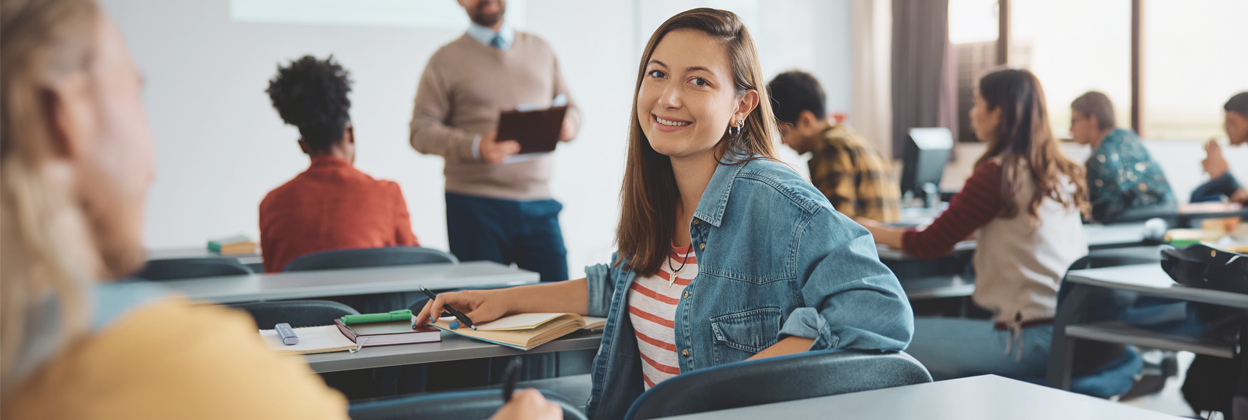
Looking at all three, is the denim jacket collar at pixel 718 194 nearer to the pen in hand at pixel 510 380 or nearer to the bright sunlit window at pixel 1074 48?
the pen in hand at pixel 510 380

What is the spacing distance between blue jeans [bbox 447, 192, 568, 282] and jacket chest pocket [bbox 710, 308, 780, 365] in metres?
1.83

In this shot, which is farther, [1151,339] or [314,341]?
[1151,339]

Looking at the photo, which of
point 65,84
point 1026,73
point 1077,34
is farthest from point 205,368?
point 1077,34

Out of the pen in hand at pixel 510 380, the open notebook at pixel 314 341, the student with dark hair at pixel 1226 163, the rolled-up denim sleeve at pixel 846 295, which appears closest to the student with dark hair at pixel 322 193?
the open notebook at pixel 314 341

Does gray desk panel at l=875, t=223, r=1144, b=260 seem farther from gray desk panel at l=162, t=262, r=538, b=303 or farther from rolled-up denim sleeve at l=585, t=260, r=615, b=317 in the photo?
rolled-up denim sleeve at l=585, t=260, r=615, b=317

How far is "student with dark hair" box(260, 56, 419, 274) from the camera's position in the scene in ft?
8.38

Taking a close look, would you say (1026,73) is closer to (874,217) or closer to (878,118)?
(874,217)

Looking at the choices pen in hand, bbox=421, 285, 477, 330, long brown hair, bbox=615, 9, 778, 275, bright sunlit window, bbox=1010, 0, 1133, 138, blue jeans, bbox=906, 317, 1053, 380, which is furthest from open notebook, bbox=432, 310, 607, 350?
bright sunlit window, bbox=1010, 0, 1133, 138

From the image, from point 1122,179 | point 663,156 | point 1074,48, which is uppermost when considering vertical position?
point 1074,48

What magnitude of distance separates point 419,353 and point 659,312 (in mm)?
409

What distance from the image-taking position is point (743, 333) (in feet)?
4.56

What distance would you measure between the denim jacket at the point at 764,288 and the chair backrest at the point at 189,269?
1.31 metres

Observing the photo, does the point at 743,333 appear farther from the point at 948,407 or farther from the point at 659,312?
the point at 948,407

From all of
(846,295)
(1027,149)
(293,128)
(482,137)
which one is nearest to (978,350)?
(1027,149)
